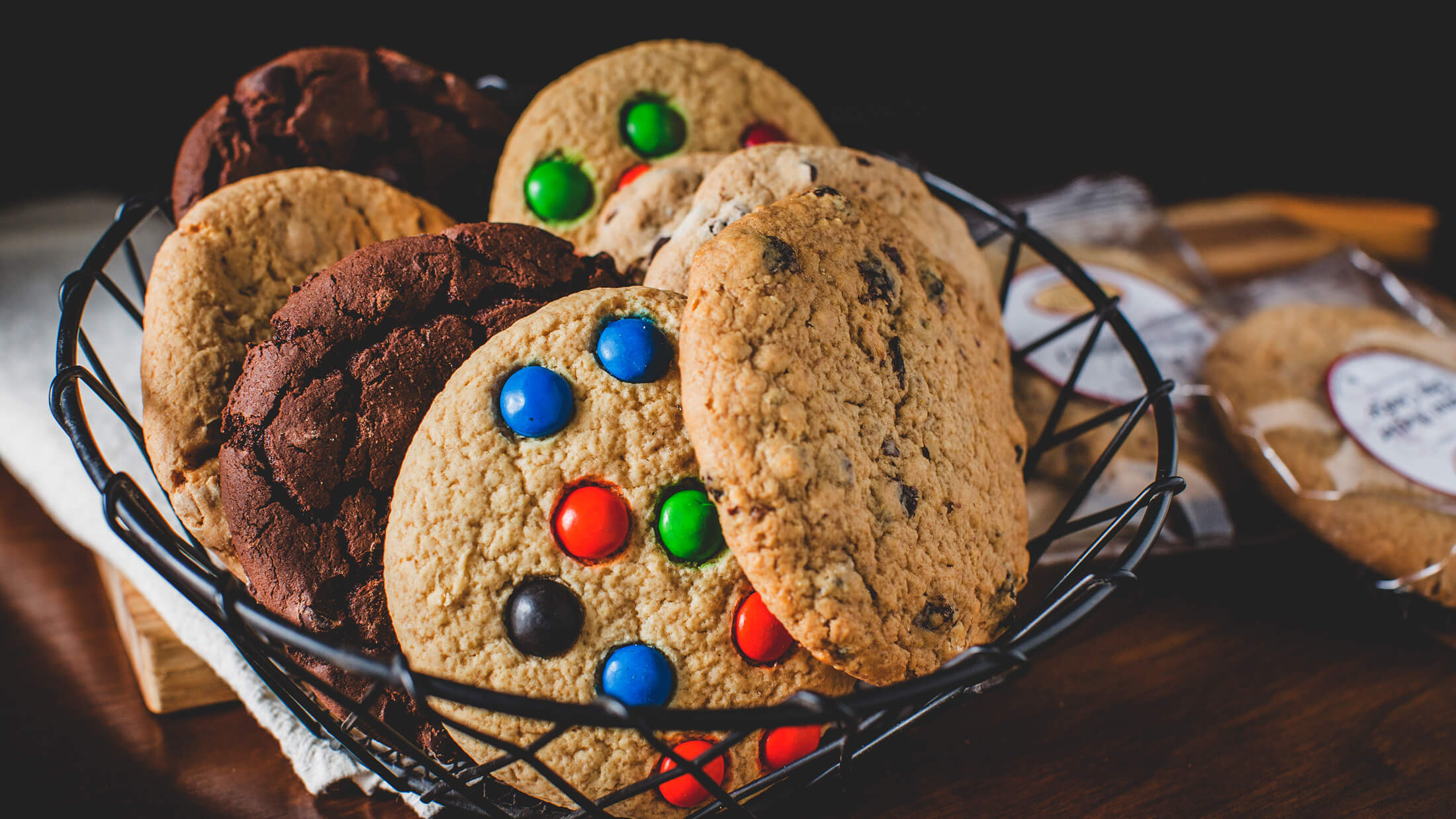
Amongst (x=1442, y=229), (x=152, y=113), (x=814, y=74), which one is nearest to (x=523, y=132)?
(x=152, y=113)

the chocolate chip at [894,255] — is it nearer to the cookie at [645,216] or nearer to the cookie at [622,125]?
the cookie at [645,216]

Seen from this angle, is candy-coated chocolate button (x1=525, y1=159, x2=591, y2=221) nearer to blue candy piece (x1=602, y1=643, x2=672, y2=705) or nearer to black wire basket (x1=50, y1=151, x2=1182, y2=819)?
black wire basket (x1=50, y1=151, x2=1182, y2=819)

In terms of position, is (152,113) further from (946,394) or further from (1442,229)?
(1442,229)

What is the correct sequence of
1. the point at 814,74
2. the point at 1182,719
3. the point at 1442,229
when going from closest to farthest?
the point at 1182,719 < the point at 1442,229 < the point at 814,74

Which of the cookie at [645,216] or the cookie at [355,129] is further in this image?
the cookie at [355,129]

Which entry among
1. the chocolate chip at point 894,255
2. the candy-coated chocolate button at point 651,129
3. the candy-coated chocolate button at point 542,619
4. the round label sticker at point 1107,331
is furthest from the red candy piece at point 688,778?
the round label sticker at point 1107,331

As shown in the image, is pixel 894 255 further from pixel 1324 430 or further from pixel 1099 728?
pixel 1324 430
